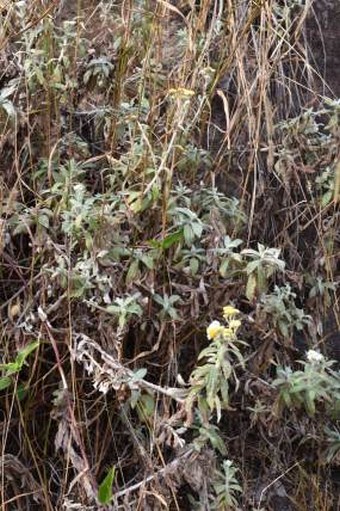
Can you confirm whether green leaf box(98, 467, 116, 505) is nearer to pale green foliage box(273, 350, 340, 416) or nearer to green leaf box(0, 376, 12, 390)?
green leaf box(0, 376, 12, 390)

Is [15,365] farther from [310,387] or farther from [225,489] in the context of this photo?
[310,387]

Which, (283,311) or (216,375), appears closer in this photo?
(216,375)

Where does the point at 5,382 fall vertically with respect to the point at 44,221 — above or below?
below

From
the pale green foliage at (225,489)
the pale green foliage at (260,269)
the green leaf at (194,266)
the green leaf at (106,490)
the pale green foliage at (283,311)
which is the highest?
the pale green foliage at (260,269)

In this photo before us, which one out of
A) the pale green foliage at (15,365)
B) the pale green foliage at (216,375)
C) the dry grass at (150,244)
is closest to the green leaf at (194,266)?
the dry grass at (150,244)

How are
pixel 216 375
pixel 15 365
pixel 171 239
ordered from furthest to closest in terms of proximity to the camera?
pixel 171 239 → pixel 15 365 → pixel 216 375

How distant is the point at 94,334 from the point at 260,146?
2.09ft

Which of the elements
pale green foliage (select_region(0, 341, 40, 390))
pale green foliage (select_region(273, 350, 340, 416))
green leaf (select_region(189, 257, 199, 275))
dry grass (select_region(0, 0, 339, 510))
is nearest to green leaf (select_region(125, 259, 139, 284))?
dry grass (select_region(0, 0, 339, 510))

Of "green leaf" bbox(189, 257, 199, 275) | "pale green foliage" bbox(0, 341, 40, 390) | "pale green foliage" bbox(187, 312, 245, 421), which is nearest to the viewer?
"pale green foliage" bbox(187, 312, 245, 421)

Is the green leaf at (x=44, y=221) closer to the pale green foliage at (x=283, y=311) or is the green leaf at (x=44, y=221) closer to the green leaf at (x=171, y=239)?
the green leaf at (x=171, y=239)

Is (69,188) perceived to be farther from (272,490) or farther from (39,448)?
(272,490)

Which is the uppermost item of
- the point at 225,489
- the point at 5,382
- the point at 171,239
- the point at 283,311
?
the point at 171,239

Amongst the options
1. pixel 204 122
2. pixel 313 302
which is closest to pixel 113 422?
pixel 313 302

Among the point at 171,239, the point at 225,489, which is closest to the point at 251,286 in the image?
the point at 171,239
